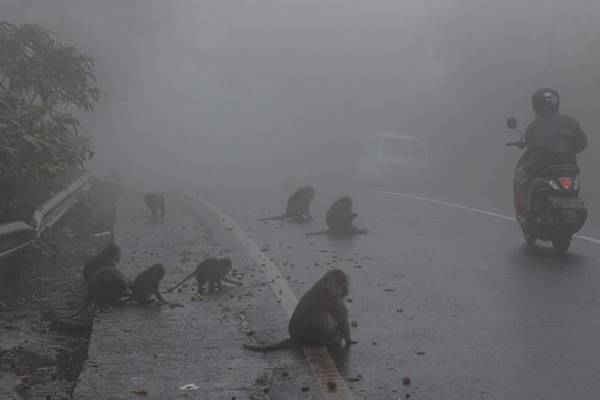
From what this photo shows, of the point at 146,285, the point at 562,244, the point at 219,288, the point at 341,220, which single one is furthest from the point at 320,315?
the point at 341,220

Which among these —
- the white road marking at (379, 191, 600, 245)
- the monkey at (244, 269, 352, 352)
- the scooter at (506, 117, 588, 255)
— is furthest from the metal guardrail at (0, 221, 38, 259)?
the white road marking at (379, 191, 600, 245)

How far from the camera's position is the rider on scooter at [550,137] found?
42.2 feet

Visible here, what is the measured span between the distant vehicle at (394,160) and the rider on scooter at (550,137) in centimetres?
1883

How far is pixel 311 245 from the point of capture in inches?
567

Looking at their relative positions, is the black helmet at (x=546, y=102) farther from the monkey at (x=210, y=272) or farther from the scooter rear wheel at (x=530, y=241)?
the monkey at (x=210, y=272)

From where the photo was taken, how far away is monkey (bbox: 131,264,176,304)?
9.00 m

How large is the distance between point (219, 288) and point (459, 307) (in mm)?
2297

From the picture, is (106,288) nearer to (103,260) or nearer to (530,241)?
(103,260)

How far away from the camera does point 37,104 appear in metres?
16.8

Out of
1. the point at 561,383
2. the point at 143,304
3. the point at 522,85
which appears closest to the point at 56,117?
the point at 143,304

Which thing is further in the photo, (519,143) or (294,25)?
(294,25)

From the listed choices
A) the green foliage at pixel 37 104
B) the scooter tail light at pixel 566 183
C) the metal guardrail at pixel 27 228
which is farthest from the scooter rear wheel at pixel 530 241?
the metal guardrail at pixel 27 228

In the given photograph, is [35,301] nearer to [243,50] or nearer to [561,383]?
[561,383]

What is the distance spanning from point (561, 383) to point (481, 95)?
34134mm
